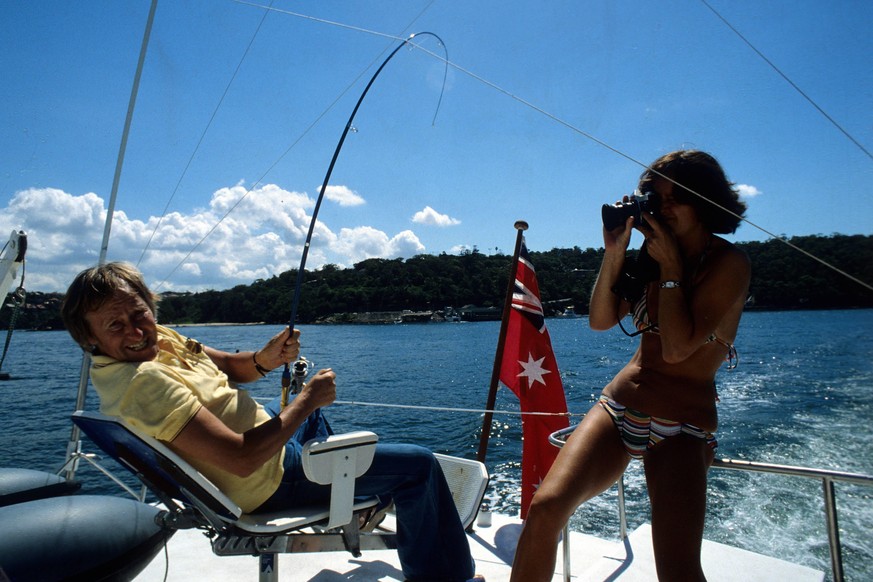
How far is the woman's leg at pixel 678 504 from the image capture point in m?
1.47

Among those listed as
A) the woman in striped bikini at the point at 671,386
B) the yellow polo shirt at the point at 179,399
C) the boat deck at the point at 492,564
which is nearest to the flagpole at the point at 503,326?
the boat deck at the point at 492,564

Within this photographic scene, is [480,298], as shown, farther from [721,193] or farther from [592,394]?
[721,193]

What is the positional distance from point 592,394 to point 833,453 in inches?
375

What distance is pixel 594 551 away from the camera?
9.39 feet

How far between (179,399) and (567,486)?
1.18 m

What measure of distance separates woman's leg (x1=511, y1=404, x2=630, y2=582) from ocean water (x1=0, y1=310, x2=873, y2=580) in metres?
1.49

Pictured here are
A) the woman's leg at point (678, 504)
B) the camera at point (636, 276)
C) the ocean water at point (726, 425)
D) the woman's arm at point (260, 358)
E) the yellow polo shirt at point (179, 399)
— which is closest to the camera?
the woman's leg at point (678, 504)

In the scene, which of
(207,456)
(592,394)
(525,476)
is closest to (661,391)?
(207,456)

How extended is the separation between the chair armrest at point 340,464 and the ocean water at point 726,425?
113cm

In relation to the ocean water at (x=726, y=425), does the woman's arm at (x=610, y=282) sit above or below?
above

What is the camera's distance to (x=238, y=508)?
1718mm

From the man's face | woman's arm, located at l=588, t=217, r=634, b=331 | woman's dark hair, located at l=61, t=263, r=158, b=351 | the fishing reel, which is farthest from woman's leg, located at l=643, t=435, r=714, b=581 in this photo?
woman's dark hair, located at l=61, t=263, r=158, b=351

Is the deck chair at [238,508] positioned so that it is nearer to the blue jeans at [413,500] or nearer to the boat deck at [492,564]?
the blue jeans at [413,500]

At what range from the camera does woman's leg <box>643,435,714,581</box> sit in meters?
1.47
